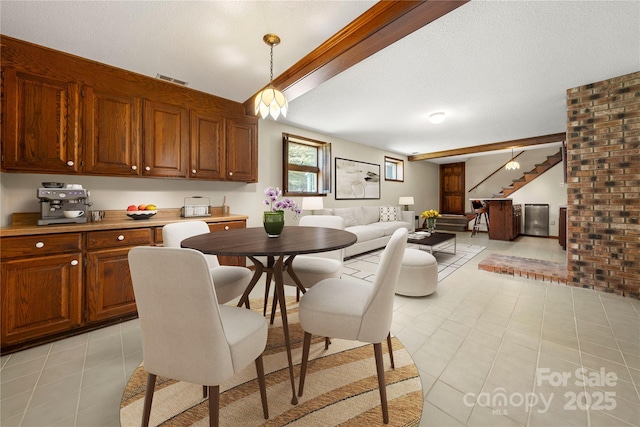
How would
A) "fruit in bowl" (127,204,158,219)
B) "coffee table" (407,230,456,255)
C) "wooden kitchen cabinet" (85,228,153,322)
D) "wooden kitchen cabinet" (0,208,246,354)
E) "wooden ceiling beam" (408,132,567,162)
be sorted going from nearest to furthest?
1. "wooden kitchen cabinet" (0,208,246,354)
2. "wooden kitchen cabinet" (85,228,153,322)
3. "fruit in bowl" (127,204,158,219)
4. "coffee table" (407,230,456,255)
5. "wooden ceiling beam" (408,132,567,162)

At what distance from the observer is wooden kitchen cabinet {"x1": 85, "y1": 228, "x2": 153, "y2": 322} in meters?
2.07

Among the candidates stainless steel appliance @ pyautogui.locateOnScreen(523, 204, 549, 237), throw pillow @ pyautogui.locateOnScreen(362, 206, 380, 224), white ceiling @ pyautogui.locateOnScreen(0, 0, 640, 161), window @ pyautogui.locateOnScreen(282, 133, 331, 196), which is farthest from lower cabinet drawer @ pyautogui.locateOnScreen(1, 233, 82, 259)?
stainless steel appliance @ pyautogui.locateOnScreen(523, 204, 549, 237)

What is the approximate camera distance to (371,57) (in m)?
2.36

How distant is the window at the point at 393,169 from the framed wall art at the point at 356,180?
23.8 inches

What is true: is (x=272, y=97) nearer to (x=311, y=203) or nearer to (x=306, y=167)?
(x=311, y=203)

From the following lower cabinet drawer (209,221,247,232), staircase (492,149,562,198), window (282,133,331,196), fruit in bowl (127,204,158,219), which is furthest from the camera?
staircase (492,149,562,198)

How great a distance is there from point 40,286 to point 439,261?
4.82 metres

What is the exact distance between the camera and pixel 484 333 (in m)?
1.96

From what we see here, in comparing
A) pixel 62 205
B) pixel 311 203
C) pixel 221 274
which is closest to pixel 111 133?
pixel 62 205

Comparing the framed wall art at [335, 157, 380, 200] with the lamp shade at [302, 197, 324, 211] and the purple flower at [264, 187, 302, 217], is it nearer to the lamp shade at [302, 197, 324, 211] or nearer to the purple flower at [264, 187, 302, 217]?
the lamp shade at [302, 197, 324, 211]

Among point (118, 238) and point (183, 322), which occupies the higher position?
point (118, 238)

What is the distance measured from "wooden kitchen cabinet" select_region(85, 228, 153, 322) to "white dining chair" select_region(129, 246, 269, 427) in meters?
1.60

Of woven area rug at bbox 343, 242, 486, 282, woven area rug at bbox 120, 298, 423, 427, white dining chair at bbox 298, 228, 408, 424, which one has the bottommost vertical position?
woven area rug at bbox 120, 298, 423, 427

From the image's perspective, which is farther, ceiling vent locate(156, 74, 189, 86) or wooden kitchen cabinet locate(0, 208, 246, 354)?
ceiling vent locate(156, 74, 189, 86)
